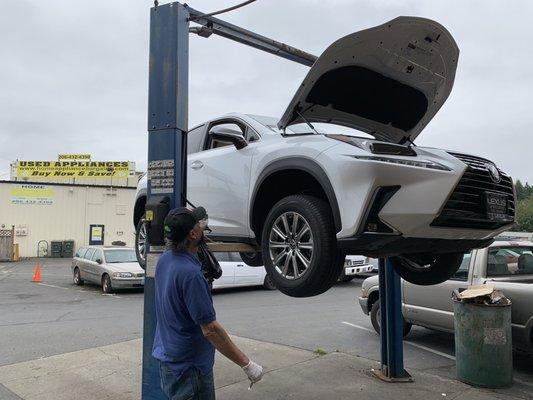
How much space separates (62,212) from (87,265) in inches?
589

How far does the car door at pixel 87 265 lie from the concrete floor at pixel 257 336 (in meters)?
1.20

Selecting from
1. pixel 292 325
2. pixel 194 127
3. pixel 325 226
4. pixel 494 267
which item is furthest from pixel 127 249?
pixel 325 226

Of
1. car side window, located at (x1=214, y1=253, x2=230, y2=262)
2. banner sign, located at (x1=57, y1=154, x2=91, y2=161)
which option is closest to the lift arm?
car side window, located at (x1=214, y1=253, x2=230, y2=262)

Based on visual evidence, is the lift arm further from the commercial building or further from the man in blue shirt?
the commercial building

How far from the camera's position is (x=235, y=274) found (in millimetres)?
13945

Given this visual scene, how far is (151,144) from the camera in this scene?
4.44 m

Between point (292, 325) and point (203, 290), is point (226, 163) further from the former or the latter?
point (292, 325)

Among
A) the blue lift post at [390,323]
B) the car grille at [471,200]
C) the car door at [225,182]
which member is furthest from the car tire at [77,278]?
the car grille at [471,200]

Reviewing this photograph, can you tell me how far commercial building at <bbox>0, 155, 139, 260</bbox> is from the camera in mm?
27602

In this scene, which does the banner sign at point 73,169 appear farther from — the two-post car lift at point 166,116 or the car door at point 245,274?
the two-post car lift at point 166,116

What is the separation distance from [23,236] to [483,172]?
28.4 meters

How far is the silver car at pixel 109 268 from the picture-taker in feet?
45.1

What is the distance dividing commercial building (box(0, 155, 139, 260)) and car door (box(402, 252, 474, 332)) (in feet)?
78.4

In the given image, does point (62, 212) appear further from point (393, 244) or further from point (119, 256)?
point (393, 244)
